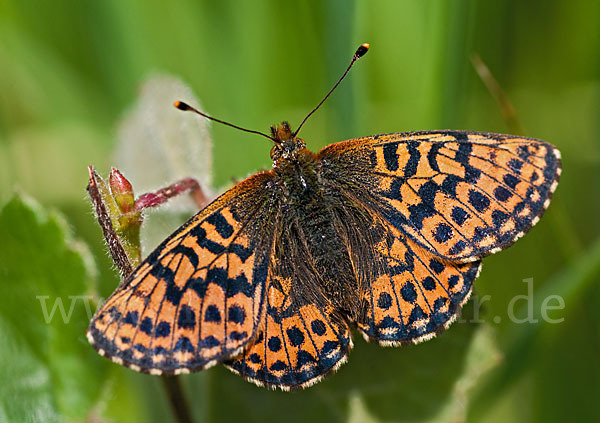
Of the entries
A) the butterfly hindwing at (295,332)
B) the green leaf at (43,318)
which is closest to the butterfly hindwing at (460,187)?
the butterfly hindwing at (295,332)

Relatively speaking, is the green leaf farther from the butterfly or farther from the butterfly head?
the butterfly head

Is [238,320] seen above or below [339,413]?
above

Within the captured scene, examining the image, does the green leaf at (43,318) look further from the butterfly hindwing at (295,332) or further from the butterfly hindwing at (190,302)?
the butterfly hindwing at (295,332)

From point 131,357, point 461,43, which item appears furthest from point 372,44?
Result: point 131,357

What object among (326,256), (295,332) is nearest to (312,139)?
(326,256)

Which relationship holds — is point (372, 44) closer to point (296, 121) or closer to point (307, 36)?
point (307, 36)

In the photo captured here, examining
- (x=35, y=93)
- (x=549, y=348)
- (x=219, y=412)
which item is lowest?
(x=549, y=348)

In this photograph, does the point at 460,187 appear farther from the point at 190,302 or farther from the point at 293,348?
the point at 190,302
